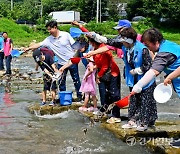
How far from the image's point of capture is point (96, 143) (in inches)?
262

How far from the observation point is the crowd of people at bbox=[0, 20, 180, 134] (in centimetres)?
541

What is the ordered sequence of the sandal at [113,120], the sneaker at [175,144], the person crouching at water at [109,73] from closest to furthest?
1. the sneaker at [175,144]
2. the sandal at [113,120]
3. the person crouching at water at [109,73]

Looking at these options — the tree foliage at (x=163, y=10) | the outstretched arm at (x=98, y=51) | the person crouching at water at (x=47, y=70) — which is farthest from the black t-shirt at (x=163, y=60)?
the tree foliage at (x=163, y=10)

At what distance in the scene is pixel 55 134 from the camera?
23.8 ft

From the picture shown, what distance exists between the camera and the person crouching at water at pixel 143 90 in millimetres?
6645

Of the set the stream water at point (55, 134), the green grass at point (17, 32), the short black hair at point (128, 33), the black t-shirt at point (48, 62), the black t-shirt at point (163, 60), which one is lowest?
the green grass at point (17, 32)

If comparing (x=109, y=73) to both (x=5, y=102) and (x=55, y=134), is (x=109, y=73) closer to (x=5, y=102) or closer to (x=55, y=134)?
(x=55, y=134)

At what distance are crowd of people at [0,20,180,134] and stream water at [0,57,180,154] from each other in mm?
435

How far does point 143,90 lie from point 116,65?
135 centimetres

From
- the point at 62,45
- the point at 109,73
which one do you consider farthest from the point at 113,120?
the point at 62,45

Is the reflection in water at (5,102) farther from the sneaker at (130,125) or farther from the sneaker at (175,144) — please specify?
the sneaker at (175,144)

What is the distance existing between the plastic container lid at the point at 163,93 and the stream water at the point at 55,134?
107cm

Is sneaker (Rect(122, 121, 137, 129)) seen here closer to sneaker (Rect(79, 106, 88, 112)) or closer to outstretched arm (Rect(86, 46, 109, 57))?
outstretched arm (Rect(86, 46, 109, 57))

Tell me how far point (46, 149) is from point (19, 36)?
41.3 metres
